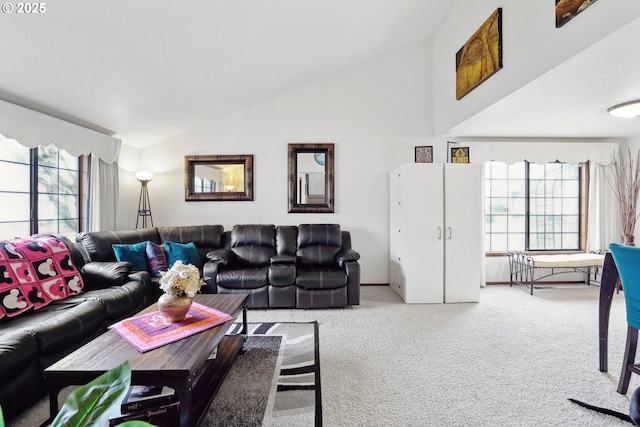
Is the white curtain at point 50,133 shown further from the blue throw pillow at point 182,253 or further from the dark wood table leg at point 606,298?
the dark wood table leg at point 606,298

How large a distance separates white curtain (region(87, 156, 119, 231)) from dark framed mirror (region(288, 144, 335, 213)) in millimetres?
2372

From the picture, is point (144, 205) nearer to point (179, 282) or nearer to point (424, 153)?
point (179, 282)

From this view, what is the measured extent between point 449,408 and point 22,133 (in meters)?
4.08

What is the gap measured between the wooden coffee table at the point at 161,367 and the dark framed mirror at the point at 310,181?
2795 millimetres

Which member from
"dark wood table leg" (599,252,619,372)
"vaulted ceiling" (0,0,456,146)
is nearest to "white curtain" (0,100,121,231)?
"vaulted ceiling" (0,0,456,146)

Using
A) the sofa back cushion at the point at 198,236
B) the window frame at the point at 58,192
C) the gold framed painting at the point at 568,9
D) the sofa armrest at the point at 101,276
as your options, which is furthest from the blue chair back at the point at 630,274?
the window frame at the point at 58,192

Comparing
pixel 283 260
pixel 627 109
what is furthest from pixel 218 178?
pixel 627 109

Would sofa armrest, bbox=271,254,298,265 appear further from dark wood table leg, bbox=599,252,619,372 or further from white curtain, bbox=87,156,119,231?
dark wood table leg, bbox=599,252,619,372

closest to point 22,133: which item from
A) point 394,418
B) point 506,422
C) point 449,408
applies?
point 394,418

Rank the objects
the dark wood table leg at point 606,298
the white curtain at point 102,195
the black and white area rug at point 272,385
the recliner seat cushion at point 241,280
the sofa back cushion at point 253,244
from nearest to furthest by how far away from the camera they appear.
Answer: the black and white area rug at point 272,385 < the dark wood table leg at point 606,298 < the recliner seat cushion at point 241,280 < the white curtain at point 102,195 < the sofa back cushion at point 253,244

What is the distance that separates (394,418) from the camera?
1813 mm

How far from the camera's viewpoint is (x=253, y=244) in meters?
4.26

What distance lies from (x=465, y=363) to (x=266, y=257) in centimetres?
255

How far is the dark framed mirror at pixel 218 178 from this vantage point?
186 inches
